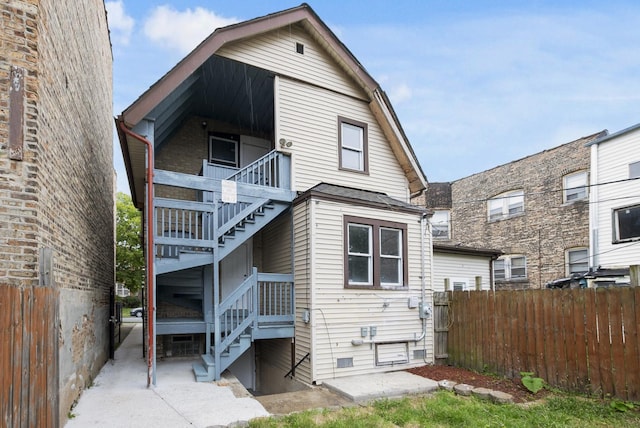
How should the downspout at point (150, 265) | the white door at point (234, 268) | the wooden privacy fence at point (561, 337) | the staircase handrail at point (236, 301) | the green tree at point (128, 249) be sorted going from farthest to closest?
the green tree at point (128, 249), the white door at point (234, 268), the staircase handrail at point (236, 301), the downspout at point (150, 265), the wooden privacy fence at point (561, 337)

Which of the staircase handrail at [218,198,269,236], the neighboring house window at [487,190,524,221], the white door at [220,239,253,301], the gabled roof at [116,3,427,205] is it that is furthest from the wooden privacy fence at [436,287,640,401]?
the neighboring house window at [487,190,524,221]

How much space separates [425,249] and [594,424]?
494cm

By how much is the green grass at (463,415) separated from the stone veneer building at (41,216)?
8.91ft

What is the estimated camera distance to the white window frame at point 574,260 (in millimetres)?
16219

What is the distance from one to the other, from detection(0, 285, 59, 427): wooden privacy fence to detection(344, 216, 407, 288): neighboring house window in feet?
18.5

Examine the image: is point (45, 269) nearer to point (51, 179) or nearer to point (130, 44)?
point (51, 179)

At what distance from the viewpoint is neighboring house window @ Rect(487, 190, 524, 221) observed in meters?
19.1

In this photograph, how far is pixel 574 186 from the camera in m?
16.6

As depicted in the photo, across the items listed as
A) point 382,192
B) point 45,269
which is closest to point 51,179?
point 45,269

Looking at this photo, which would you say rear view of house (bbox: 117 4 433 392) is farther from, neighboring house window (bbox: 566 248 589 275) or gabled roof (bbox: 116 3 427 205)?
neighboring house window (bbox: 566 248 589 275)

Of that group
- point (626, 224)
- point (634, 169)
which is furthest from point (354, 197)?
point (626, 224)

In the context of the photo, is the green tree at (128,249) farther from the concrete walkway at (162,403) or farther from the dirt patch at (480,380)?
the dirt patch at (480,380)

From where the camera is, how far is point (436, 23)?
14.5 meters

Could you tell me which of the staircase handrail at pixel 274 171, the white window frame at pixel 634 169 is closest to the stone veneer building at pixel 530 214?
the white window frame at pixel 634 169
